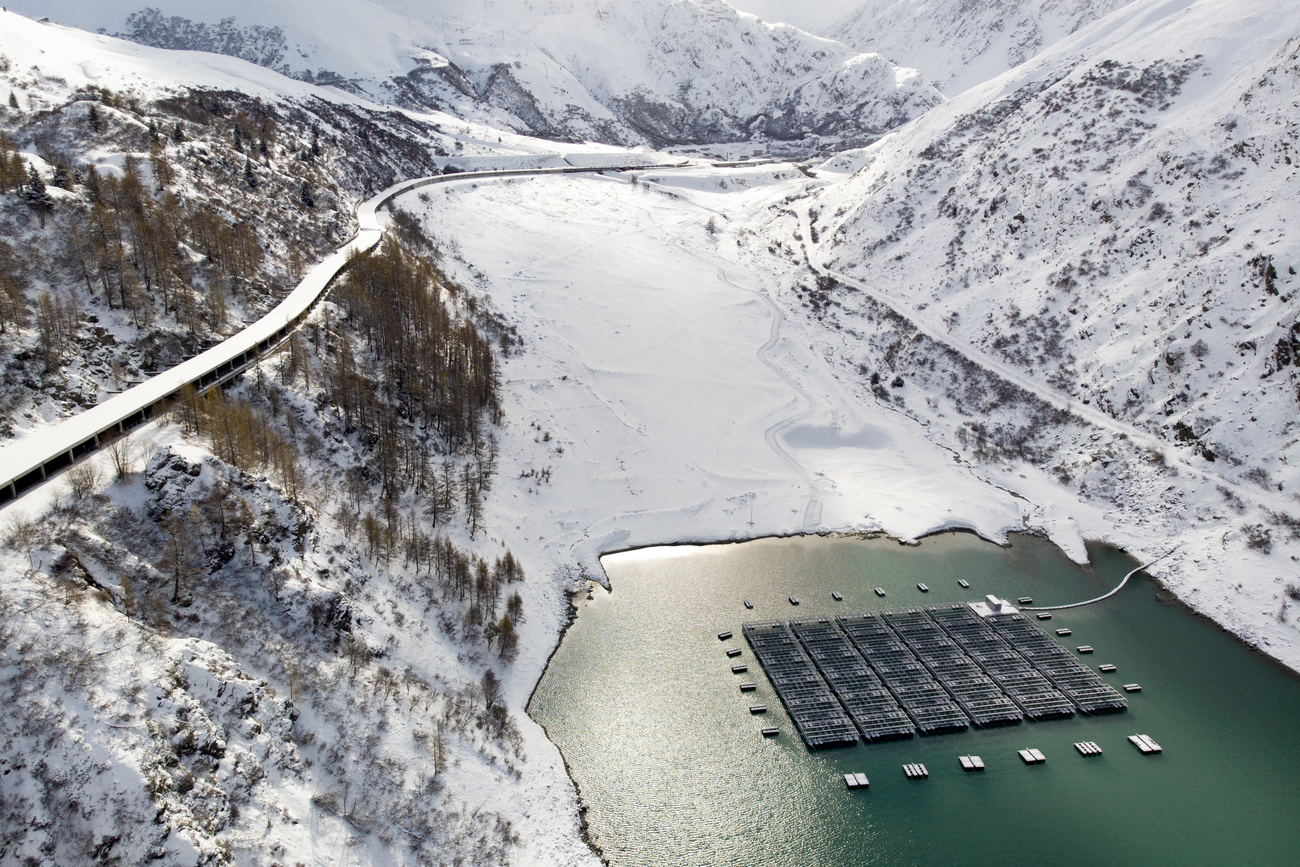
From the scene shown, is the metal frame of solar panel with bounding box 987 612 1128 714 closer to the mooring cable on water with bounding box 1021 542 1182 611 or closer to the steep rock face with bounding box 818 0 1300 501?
the mooring cable on water with bounding box 1021 542 1182 611

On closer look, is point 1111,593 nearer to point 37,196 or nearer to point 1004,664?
point 1004,664

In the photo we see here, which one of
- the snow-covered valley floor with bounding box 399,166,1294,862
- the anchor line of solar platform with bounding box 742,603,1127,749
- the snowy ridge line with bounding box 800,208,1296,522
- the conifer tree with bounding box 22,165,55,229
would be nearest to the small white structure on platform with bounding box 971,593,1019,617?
the anchor line of solar platform with bounding box 742,603,1127,749

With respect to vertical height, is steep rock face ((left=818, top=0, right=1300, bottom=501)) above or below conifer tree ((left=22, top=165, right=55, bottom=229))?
above

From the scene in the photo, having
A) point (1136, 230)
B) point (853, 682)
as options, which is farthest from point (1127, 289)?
point (853, 682)

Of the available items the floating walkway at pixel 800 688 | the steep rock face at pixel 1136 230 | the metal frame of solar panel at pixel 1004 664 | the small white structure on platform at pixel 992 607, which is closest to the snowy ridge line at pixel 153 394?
the floating walkway at pixel 800 688

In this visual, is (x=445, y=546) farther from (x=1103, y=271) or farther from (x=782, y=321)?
(x=1103, y=271)

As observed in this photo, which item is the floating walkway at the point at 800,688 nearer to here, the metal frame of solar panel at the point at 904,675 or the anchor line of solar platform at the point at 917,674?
the anchor line of solar platform at the point at 917,674
